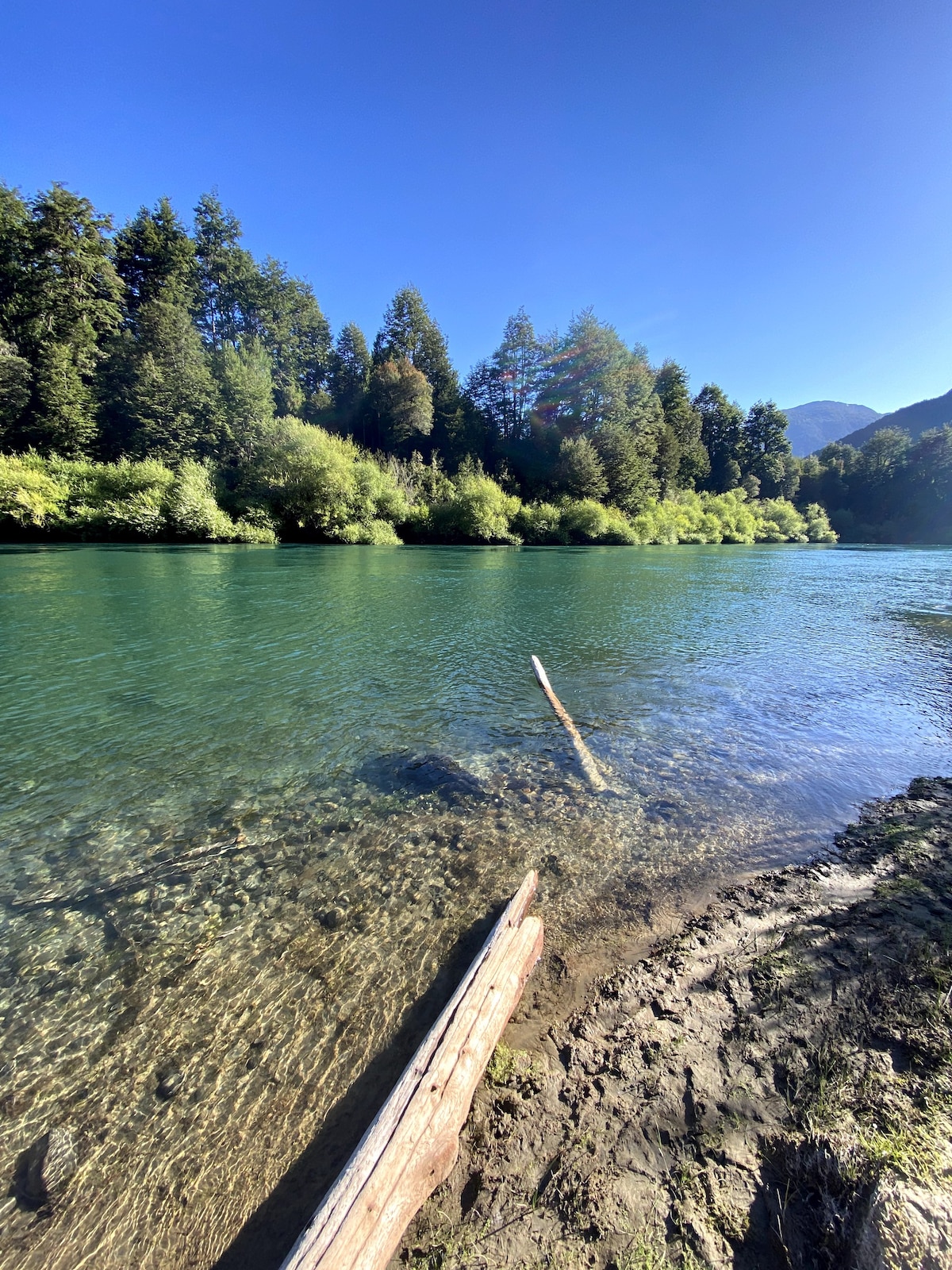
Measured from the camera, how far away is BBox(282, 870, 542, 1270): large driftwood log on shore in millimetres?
1814

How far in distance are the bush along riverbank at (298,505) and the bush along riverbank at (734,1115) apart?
4797 cm

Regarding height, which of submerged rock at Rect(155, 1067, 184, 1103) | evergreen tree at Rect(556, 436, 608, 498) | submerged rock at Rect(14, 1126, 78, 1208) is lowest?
submerged rock at Rect(155, 1067, 184, 1103)

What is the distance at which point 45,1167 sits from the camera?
2469 mm

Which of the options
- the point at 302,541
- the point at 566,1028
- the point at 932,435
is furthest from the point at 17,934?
the point at 932,435

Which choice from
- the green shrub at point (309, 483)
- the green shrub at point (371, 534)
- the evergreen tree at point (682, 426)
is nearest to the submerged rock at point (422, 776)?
the green shrub at point (371, 534)

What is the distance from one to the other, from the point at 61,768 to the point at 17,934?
3192mm

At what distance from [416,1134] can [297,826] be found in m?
3.53

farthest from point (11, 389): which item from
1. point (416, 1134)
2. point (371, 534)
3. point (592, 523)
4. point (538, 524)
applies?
point (416, 1134)

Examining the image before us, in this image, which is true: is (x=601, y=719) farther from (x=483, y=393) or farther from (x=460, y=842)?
(x=483, y=393)

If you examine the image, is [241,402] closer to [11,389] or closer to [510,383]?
[11,389]

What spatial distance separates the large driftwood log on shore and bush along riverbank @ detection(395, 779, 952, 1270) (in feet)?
A: 0.58

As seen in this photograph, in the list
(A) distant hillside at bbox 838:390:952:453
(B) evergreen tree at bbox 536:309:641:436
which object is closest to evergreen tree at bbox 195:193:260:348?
(B) evergreen tree at bbox 536:309:641:436

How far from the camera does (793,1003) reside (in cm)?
311

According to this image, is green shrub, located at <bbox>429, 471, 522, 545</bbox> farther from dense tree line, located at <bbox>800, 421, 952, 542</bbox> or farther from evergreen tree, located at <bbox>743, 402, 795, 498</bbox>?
dense tree line, located at <bbox>800, 421, 952, 542</bbox>
